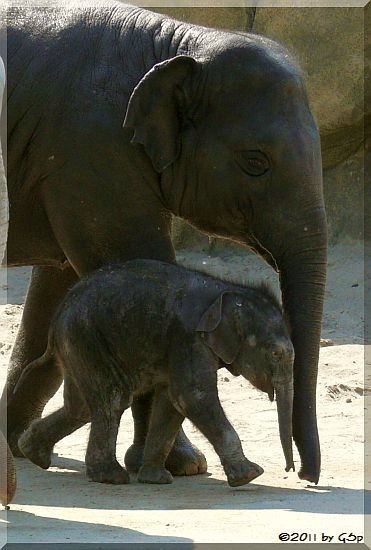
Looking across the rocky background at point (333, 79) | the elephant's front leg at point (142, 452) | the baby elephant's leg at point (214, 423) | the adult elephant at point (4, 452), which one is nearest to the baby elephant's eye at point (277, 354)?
the baby elephant's leg at point (214, 423)

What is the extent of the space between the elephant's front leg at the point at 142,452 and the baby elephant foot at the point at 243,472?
68 cm

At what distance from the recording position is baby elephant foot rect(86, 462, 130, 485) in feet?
23.2

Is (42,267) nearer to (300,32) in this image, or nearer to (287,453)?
(287,453)

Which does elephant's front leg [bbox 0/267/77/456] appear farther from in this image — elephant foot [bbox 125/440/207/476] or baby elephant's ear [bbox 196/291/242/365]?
baby elephant's ear [bbox 196/291/242/365]

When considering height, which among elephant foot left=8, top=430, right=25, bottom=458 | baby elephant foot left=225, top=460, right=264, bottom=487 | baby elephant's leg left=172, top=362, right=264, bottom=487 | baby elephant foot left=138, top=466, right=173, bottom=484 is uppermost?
baby elephant's leg left=172, top=362, right=264, bottom=487

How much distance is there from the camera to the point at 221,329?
6.93m

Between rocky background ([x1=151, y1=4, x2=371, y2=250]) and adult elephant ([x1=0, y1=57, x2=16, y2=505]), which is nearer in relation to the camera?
adult elephant ([x1=0, y1=57, x2=16, y2=505])

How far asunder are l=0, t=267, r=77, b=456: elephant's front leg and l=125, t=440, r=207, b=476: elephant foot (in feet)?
2.82

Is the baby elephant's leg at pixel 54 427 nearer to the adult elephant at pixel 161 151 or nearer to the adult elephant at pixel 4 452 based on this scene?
the adult elephant at pixel 161 151

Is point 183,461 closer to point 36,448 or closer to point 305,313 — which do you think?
point 36,448

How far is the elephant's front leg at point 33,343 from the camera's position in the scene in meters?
8.23

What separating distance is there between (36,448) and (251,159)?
1698mm

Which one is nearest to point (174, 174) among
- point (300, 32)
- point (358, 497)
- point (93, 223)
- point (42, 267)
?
point (93, 223)

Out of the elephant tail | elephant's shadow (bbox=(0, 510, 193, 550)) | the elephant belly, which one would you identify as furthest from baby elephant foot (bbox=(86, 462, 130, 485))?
the elephant belly
